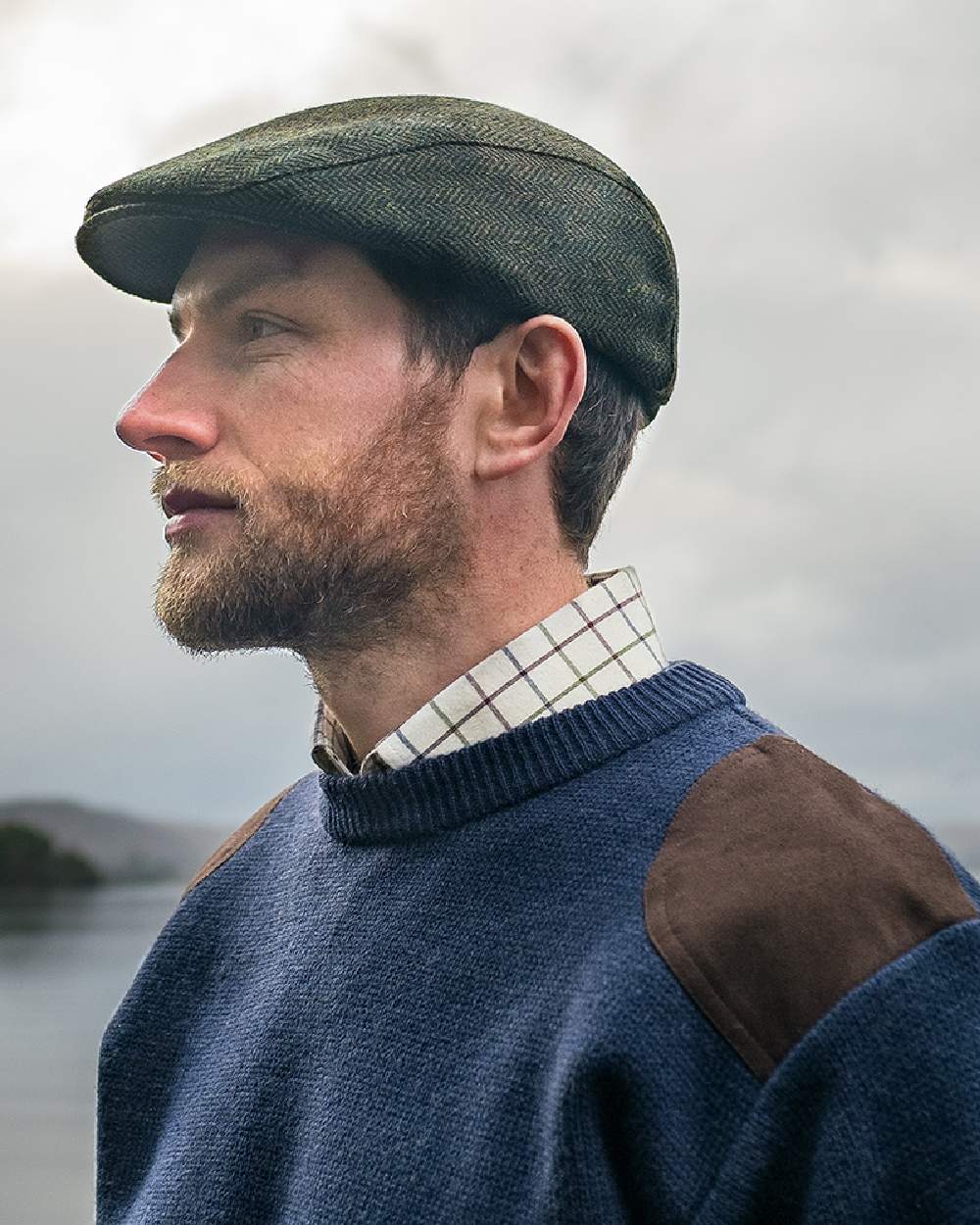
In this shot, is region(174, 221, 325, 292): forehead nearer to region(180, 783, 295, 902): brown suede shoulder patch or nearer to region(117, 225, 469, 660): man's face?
region(117, 225, 469, 660): man's face

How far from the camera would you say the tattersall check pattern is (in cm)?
174

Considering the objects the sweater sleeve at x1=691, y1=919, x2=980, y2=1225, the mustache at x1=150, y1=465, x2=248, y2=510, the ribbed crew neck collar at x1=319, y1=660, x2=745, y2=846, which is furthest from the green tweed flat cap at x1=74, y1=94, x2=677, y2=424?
the sweater sleeve at x1=691, y1=919, x2=980, y2=1225

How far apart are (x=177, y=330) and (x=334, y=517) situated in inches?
16.6

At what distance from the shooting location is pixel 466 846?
1661 mm

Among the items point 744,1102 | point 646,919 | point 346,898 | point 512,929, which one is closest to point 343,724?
point 346,898

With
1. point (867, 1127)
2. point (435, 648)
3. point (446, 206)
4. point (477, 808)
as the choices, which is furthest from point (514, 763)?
point (446, 206)

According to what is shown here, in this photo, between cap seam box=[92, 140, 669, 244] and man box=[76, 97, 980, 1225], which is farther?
cap seam box=[92, 140, 669, 244]

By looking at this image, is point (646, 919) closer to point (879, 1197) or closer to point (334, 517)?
point (879, 1197)

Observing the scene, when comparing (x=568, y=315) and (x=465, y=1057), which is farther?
(x=568, y=315)

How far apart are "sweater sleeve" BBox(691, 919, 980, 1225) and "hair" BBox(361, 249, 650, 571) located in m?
0.74

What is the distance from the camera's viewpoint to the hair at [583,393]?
176 centimetres

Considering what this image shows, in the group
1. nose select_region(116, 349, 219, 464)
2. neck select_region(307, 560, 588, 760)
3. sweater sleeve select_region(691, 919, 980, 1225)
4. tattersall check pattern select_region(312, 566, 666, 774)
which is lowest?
sweater sleeve select_region(691, 919, 980, 1225)

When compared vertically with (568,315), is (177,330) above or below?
above

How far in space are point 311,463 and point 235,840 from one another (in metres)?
0.72
